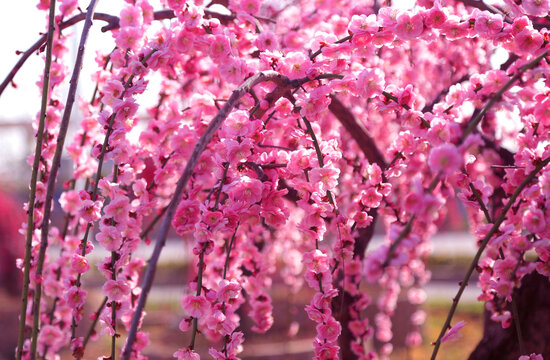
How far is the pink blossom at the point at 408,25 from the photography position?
53.2 inches

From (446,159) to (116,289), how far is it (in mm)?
860

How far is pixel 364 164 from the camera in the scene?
2.25 metres

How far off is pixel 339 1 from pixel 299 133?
157 cm

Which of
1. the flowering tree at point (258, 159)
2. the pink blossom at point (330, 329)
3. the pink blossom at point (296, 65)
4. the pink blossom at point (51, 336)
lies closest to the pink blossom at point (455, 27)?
the flowering tree at point (258, 159)

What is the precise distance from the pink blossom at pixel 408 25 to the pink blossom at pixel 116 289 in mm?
905

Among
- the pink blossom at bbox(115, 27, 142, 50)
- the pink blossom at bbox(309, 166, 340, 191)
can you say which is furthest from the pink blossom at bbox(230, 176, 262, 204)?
the pink blossom at bbox(115, 27, 142, 50)

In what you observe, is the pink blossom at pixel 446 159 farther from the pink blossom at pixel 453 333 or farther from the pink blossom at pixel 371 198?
the pink blossom at pixel 371 198

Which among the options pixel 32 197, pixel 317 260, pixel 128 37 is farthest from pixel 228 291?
pixel 128 37

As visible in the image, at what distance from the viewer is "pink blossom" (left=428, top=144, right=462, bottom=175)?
833mm

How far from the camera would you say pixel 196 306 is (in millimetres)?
1226

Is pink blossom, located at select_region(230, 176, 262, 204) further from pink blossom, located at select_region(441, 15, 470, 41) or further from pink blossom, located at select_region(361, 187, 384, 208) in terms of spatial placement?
pink blossom, located at select_region(441, 15, 470, 41)

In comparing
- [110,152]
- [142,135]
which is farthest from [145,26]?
[110,152]

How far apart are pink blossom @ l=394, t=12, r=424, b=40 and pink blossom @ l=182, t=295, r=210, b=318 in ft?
2.61

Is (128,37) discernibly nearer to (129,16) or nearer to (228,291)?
(129,16)
